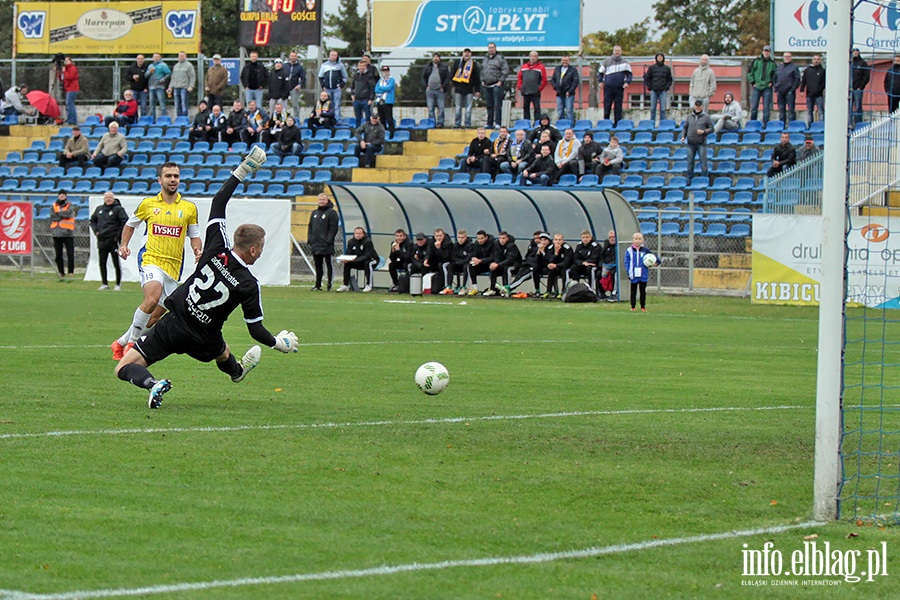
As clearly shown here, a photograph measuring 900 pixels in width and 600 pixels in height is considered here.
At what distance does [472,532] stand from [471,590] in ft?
3.10

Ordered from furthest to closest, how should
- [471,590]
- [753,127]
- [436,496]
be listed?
1. [753,127]
2. [436,496]
3. [471,590]

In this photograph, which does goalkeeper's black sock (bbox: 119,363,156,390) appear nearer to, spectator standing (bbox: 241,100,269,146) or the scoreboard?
spectator standing (bbox: 241,100,269,146)

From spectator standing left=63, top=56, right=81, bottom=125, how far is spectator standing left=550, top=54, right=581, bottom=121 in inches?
630

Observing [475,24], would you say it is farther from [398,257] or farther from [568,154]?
[398,257]

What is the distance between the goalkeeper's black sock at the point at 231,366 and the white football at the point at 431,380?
1.52 meters

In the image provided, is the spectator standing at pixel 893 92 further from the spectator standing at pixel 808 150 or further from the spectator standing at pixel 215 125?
the spectator standing at pixel 215 125

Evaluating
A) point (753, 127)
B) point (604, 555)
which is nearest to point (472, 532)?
point (604, 555)

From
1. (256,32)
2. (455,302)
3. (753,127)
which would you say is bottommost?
(455,302)

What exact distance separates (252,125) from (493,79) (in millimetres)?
7602

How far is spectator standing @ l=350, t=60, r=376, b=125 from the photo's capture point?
36000 millimetres

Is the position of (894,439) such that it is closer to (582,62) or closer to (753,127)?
(753,127)

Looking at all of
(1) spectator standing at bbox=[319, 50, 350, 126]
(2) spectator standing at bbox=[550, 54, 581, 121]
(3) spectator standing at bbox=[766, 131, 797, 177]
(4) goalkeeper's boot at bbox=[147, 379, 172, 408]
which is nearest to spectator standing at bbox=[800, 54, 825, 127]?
(3) spectator standing at bbox=[766, 131, 797, 177]

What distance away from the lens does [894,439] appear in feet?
30.1

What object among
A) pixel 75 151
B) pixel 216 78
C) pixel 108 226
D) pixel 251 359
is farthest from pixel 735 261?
pixel 251 359
